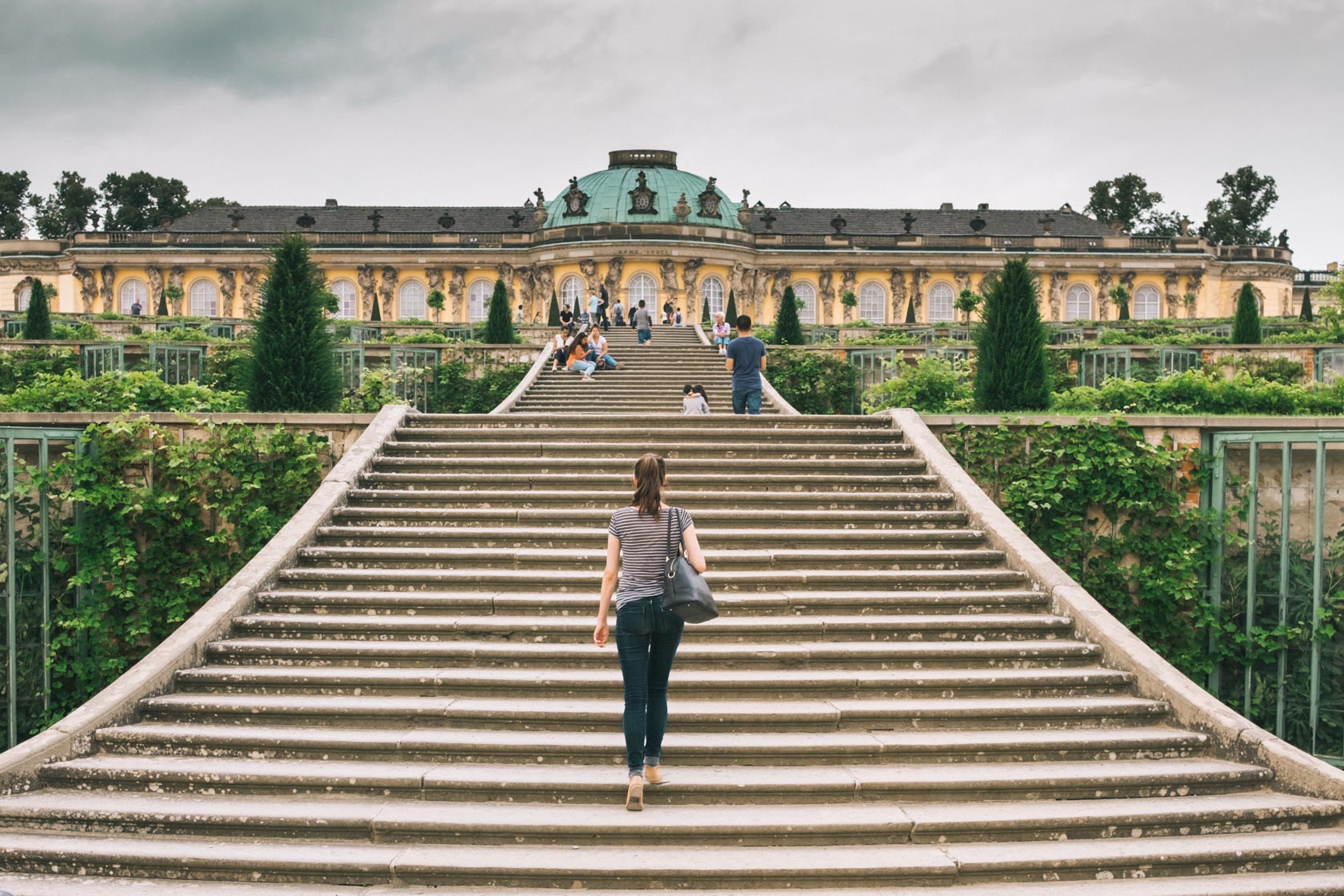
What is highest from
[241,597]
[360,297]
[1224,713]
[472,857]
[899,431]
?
[360,297]

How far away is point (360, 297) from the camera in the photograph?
60312 millimetres

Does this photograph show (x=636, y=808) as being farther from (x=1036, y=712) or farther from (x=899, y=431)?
(x=899, y=431)

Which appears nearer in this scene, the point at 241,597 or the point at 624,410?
the point at 241,597

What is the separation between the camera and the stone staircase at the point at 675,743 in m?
6.07

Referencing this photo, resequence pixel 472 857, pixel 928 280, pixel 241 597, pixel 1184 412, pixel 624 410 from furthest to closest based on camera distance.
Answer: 1. pixel 928 280
2. pixel 624 410
3. pixel 1184 412
4. pixel 241 597
5. pixel 472 857

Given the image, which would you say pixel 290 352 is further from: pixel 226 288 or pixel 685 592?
pixel 226 288

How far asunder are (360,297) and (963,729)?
5693 cm

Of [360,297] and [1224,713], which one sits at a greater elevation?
[360,297]

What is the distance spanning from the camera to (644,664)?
6.30m

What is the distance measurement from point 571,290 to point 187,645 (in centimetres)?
4895

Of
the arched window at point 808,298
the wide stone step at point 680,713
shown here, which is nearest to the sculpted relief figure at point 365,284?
the arched window at point 808,298

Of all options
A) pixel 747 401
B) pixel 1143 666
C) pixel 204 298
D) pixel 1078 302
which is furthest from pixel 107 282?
pixel 1143 666

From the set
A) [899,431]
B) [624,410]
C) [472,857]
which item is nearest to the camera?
[472,857]

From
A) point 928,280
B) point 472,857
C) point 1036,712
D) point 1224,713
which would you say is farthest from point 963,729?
point 928,280
